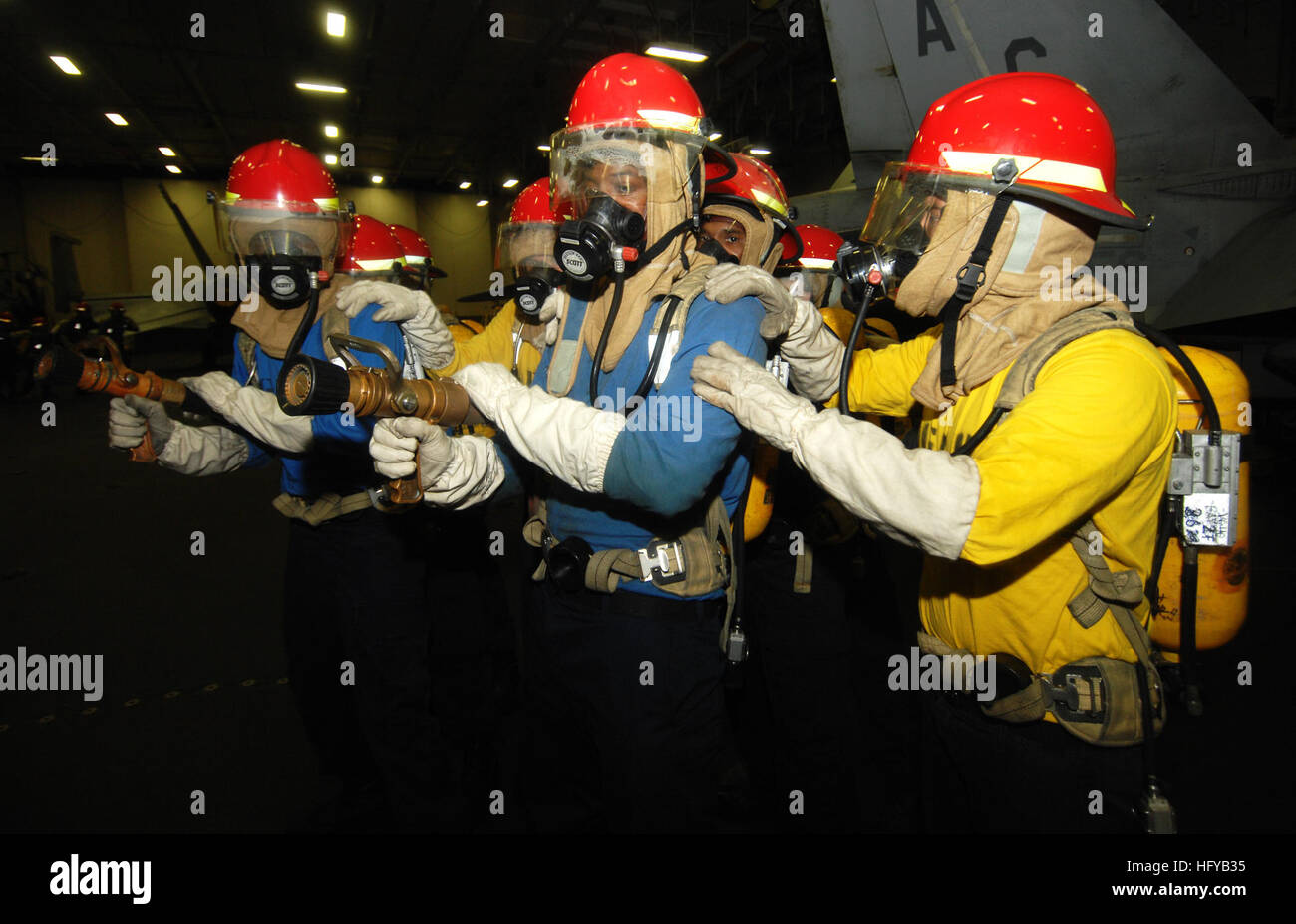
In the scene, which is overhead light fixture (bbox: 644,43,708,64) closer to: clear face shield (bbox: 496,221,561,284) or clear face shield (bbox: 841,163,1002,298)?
clear face shield (bbox: 496,221,561,284)

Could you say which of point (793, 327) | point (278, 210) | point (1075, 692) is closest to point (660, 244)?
point (793, 327)

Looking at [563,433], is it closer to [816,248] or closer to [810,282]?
[810,282]

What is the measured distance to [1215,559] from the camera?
1.79m

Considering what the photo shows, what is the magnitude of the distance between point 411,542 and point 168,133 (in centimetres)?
2456

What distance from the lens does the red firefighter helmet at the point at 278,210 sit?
279cm

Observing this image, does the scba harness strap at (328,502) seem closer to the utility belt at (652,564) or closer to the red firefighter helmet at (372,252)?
the utility belt at (652,564)

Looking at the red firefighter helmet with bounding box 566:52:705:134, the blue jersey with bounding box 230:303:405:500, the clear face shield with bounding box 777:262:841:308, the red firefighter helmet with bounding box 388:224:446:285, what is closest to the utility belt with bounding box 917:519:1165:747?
the red firefighter helmet with bounding box 566:52:705:134

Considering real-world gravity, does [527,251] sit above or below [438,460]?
above

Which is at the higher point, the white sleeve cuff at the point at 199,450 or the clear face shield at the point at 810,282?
the clear face shield at the point at 810,282

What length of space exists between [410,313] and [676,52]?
13.0m

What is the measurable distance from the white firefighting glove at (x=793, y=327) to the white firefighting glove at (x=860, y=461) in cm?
21

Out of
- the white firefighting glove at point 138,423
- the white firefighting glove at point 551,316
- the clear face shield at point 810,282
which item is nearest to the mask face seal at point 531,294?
the white firefighting glove at point 551,316

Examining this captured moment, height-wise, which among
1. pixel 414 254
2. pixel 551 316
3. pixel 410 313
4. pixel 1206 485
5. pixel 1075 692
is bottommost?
pixel 1075 692
